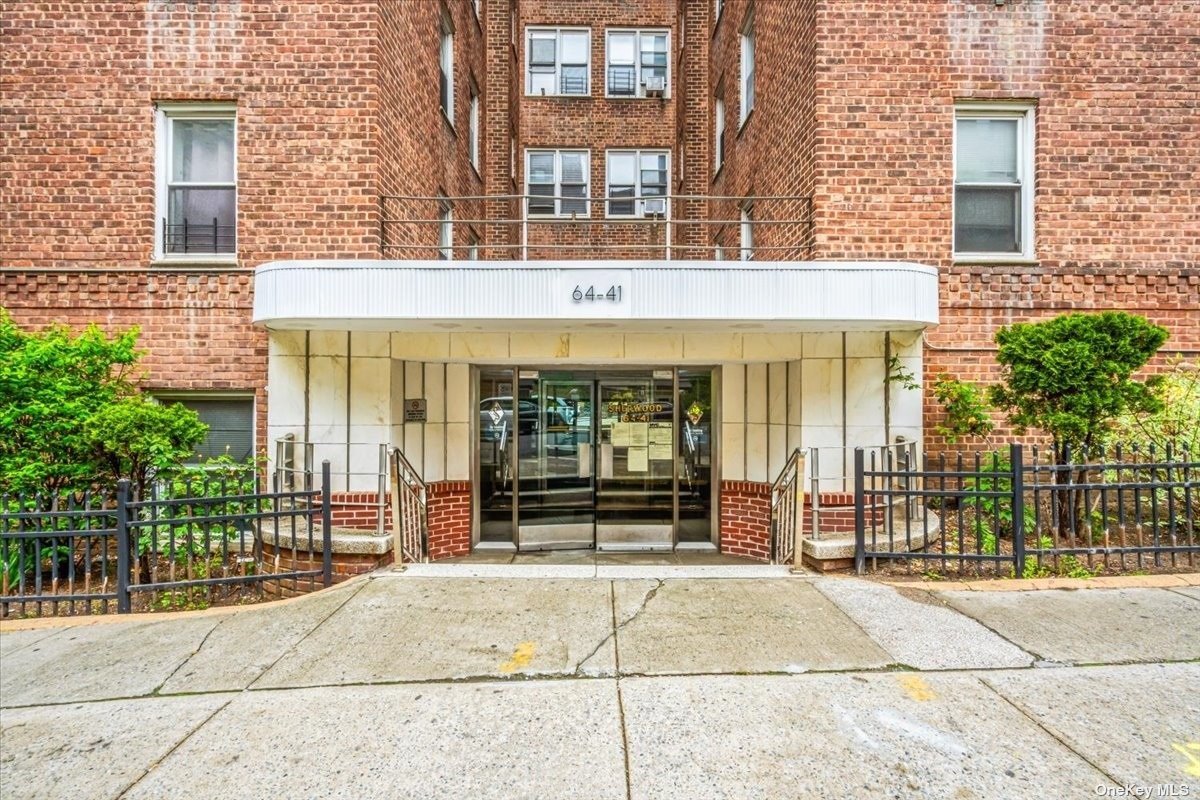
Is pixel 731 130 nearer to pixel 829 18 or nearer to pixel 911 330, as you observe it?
pixel 829 18

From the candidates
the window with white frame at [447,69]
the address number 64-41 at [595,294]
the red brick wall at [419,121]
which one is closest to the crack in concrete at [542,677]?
the address number 64-41 at [595,294]

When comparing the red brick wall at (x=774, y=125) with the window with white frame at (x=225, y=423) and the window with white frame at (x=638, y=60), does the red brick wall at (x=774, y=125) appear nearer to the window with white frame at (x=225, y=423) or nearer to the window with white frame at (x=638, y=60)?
the window with white frame at (x=638, y=60)

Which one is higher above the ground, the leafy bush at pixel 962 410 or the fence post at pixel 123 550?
the leafy bush at pixel 962 410

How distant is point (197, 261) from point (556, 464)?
4.93 metres

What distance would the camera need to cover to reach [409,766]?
300 centimetres

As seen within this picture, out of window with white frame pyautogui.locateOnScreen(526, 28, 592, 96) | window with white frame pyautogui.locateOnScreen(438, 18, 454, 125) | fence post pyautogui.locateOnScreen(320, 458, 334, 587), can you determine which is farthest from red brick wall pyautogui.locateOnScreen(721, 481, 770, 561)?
window with white frame pyautogui.locateOnScreen(526, 28, 592, 96)

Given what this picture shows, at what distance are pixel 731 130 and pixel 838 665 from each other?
9.51 m

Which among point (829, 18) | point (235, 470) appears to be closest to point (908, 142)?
point (829, 18)

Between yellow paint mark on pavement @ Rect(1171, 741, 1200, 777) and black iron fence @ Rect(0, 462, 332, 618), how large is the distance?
5793mm

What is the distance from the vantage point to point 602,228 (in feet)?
50.5

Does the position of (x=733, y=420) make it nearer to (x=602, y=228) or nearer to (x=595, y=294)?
(x=595, y=294)

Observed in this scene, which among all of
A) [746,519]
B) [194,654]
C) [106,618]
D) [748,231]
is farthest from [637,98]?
[194,654]

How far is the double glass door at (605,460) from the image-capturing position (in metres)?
8.47

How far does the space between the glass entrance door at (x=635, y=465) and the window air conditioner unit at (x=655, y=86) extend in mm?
10330
